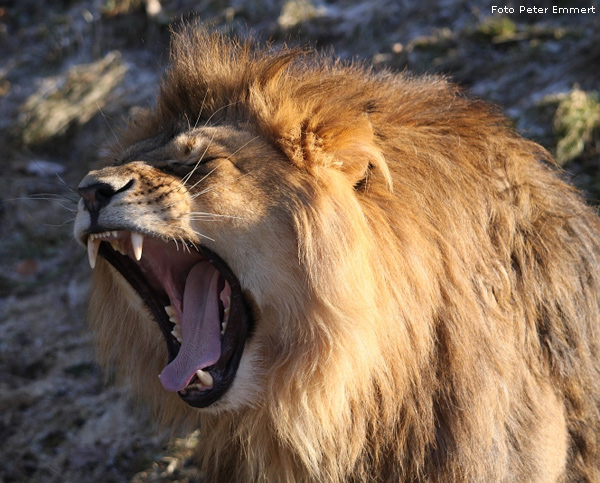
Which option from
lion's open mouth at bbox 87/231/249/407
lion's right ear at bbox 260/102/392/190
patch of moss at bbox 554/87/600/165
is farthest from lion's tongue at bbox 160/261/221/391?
patch of moss at bbox 554/87/600/165

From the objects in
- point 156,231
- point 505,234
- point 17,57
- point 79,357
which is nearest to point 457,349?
point 505,234

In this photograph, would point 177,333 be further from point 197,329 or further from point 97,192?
point 97,192

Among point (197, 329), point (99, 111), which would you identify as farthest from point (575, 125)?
point (99, 111)

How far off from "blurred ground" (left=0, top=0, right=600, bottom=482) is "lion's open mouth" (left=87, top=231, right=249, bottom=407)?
37 centimetres

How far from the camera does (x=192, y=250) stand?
220 cm

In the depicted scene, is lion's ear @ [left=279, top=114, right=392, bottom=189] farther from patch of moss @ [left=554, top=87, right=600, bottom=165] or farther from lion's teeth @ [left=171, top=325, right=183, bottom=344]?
patch of moss @ [left=554, top=87, right=600, bottom=165]

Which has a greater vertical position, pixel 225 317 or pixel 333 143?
pixel 333 143

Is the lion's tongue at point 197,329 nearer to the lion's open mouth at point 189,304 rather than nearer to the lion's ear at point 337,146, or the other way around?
the lion's open mouth at point 189,304

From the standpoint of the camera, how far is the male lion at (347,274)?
1.99 m

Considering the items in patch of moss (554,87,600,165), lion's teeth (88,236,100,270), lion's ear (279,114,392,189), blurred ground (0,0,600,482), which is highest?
lion's ear (279,114,392,189)

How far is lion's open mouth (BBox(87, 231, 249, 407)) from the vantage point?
6.90 ft

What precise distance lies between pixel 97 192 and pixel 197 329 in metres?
0.54

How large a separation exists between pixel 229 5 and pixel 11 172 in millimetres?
2714

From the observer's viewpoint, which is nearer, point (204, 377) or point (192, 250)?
point (204, 377)
